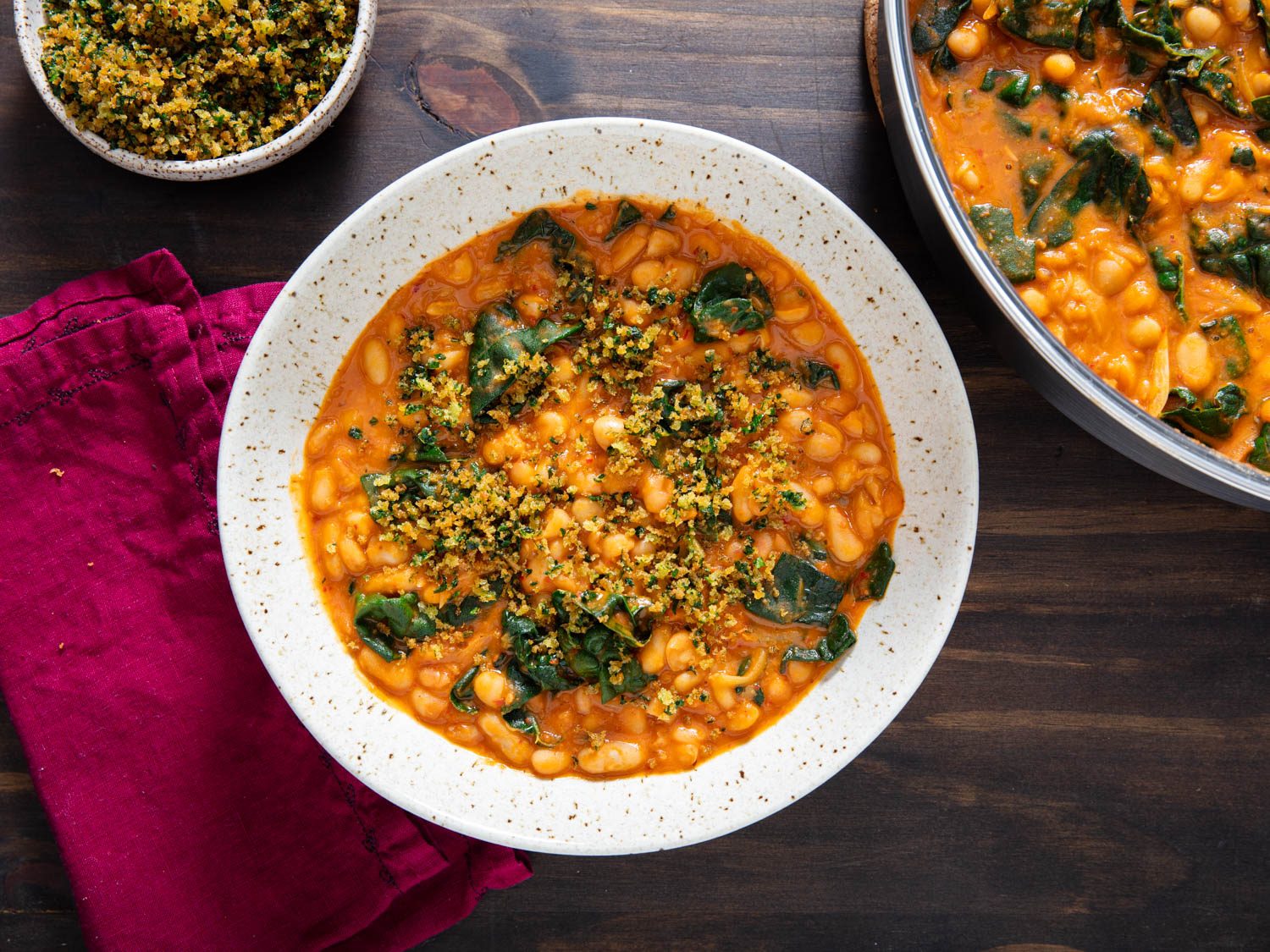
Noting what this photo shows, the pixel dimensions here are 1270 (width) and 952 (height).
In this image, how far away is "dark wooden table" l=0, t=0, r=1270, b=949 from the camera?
2438mm

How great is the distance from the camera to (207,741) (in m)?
2.43

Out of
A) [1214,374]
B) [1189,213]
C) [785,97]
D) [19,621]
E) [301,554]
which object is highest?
[785,97]

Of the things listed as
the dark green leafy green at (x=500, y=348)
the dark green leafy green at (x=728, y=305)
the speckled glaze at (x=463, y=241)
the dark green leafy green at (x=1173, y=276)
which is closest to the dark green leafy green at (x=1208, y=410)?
the dark green leafy green at (x=1173, y=276)

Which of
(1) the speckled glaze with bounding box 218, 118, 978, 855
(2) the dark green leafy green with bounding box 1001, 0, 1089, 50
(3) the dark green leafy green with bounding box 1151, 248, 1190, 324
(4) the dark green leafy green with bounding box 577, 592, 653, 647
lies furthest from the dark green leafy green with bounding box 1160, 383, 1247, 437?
(4) the dark green leafy green with bounding box 577, 592, 653, 647

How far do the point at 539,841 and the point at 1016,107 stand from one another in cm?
212

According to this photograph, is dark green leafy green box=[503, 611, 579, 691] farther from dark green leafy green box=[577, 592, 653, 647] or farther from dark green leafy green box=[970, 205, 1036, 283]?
dark green leafy green box=[970, 205, 1036, 283]

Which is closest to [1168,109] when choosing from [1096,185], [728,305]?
[1096,185]

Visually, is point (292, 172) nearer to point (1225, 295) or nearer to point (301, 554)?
point (301, 554)

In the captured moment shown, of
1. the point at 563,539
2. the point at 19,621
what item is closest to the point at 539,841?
the point at 563,539

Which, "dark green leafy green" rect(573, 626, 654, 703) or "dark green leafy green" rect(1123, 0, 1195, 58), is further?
"dark green leafy green" rect(573, 626, 654, 703)

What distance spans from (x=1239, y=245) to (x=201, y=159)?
8.43ft

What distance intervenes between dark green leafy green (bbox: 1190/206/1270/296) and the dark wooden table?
54cm

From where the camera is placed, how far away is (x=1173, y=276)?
84.4 inches

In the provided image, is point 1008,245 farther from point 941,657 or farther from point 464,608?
point 464,608
